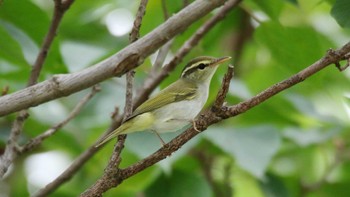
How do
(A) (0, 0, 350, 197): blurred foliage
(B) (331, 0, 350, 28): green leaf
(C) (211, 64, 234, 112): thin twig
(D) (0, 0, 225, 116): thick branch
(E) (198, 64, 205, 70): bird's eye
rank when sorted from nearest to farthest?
(D) (0, 0, 225, 116): thick branch
(C) (211, 64, 234, 112): thin twig
(B) (331, 0, 350, 28): green leaf
(A) (0, 0, 350, 197): blurred foliage
(E) (198, 64, 205, 70): bird's eye

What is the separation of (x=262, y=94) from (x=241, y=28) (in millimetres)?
3101

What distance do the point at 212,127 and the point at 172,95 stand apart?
17.8 inches

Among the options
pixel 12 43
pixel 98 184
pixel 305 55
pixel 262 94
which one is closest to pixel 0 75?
pixel 12 43

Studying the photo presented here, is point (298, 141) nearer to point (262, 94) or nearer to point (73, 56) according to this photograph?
point (73, 56)

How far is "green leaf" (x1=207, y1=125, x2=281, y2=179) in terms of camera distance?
303 centimetres

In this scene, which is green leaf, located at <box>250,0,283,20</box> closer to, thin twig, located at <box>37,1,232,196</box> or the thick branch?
thin twig, located at <box>37,1,232,196</box>

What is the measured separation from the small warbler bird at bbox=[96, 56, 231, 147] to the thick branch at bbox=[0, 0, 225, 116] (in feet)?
2.43

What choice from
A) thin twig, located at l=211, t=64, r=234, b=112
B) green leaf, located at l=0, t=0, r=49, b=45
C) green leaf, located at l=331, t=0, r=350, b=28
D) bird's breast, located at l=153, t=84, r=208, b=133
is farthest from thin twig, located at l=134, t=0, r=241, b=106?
thin twig, located at l=211, t=64, r=234, b=112

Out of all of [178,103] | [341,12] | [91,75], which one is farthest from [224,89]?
[178,103]

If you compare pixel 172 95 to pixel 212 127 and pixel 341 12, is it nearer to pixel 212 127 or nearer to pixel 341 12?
pixel 212 127

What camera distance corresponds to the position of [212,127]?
136 inches

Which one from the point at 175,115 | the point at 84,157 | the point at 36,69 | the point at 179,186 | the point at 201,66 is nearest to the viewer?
the point at 36,69

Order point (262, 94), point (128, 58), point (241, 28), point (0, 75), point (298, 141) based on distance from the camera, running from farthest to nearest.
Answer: point (241, 28)
point (298, 141)
point (0, 75)
point (262, 94)
point (128, 58)

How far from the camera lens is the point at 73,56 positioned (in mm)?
3414
